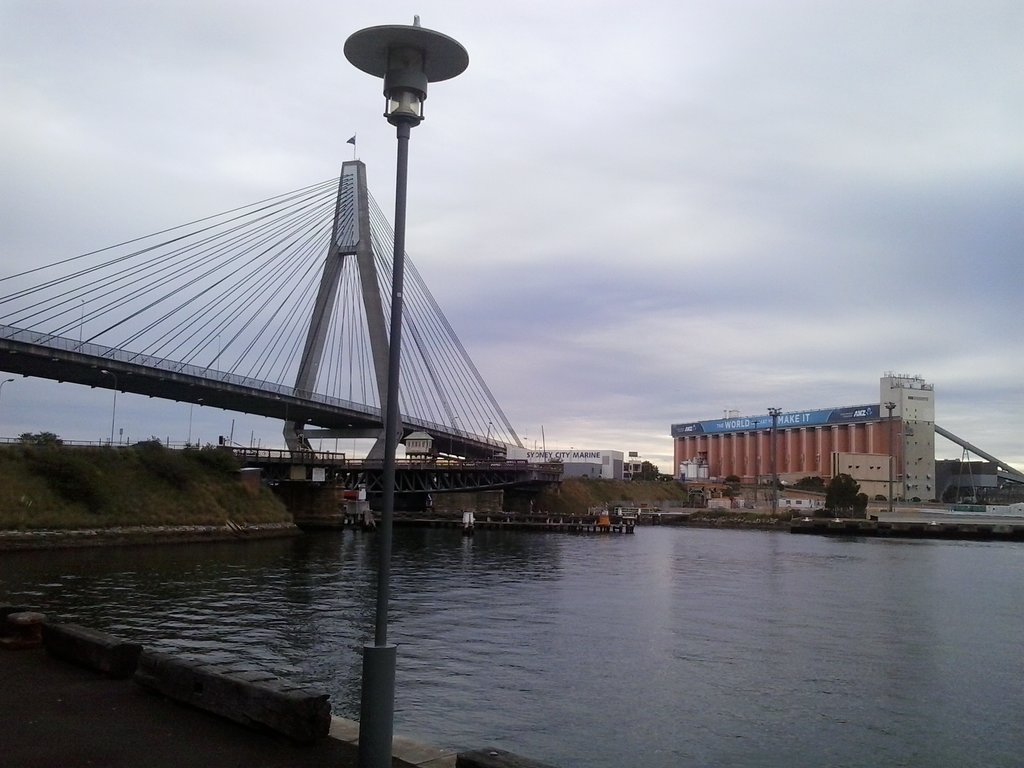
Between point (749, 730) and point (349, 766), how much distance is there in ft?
31.1

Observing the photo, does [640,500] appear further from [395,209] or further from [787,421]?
[395,209]

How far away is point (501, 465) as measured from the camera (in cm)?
9244

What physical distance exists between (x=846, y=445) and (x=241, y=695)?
15431cm

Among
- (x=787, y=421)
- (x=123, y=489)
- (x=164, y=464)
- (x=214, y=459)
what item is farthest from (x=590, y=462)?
(x=123, y=489)

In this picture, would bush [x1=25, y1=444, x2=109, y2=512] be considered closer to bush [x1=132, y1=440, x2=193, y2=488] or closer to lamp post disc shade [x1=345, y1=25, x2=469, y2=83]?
bush [x1=132, y1=440, x2=193, y2=488]

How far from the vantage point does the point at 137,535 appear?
Answer: 4922 centimetres

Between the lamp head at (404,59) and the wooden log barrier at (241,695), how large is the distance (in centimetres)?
530

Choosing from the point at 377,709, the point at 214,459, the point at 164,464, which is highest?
the point at 214,459

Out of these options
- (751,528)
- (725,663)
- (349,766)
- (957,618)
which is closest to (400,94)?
(349,766)

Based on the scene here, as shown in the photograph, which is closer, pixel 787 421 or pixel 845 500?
pixel 845 500

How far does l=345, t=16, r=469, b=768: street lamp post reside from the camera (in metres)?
7.12

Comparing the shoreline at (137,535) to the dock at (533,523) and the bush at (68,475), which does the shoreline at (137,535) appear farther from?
the dock at (533,523)

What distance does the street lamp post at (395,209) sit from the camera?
280 inches

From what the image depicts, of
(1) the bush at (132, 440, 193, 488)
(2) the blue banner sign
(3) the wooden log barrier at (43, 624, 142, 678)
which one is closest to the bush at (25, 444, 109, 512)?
(1) the bush at (132, 440, 193, 488)
